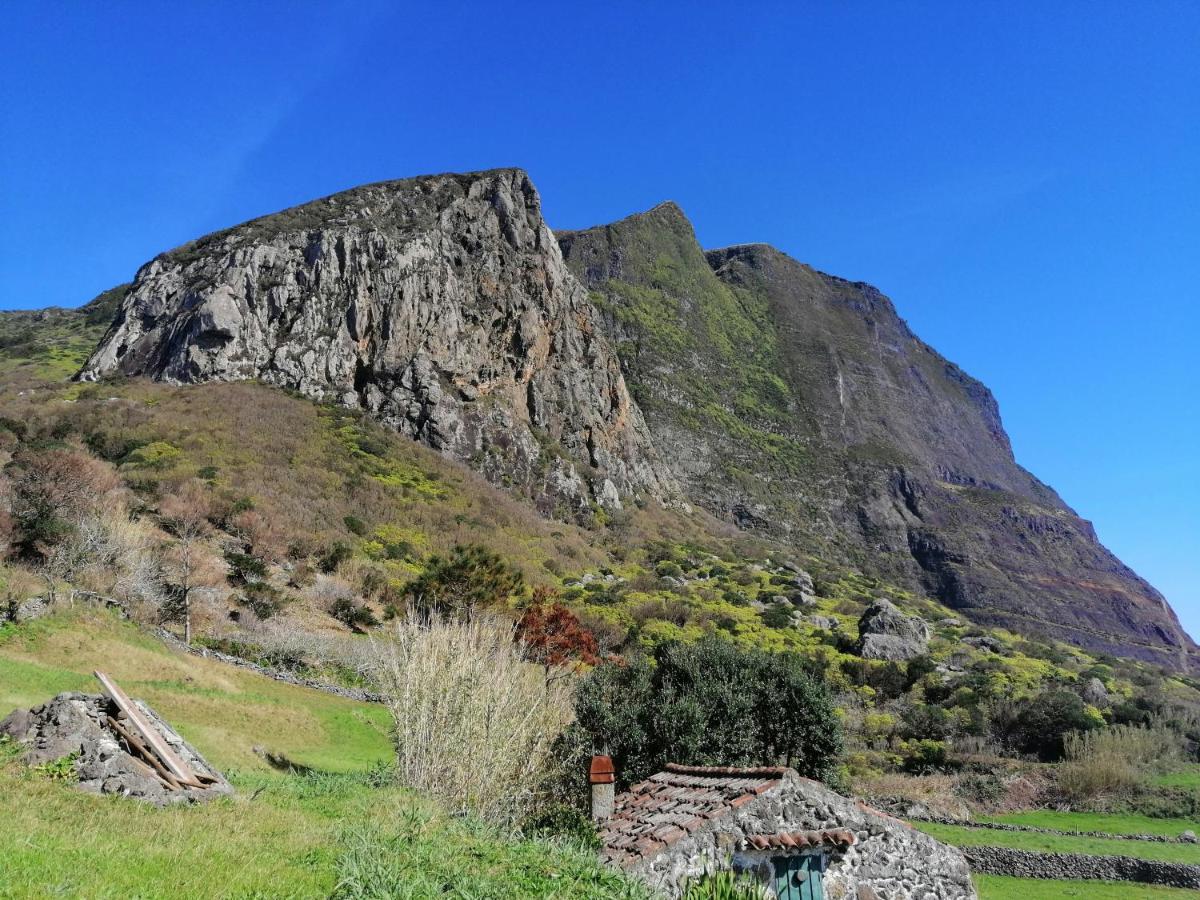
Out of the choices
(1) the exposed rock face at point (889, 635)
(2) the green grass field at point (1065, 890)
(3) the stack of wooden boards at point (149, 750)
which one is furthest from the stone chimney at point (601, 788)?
(1) the exposed rock face at point (889, 635)

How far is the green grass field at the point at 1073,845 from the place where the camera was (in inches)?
786

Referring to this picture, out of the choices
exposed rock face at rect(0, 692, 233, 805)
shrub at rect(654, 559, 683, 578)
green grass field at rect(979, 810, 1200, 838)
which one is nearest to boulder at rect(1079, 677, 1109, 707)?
green grass field at rect(979, 810, 1200, 838)

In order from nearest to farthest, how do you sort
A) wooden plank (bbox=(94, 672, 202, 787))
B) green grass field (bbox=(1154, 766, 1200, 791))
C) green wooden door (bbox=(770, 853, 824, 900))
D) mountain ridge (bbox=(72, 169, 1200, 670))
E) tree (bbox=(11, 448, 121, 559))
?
wooden plank (bbox=(94, 672, 202, 787)) → green wooden door (bbox=(770, 853, 824, 900)) → tree (bbox=(11, 448, 121, 559)) → green grass field (bbox=(1154, 766, 1200, 791)) → mountain ridge (bbox=(72, 169, 1200, 670))

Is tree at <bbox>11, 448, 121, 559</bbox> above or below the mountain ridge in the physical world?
below

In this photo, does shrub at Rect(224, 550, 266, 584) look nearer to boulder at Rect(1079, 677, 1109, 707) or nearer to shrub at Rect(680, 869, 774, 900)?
shrub at Rect(680, 869, 774, 900)

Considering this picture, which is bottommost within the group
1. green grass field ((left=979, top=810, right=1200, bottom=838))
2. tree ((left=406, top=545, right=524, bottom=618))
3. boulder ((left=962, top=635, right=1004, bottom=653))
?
green grass field ((left=979, top=810, right=1200, bottom=838))

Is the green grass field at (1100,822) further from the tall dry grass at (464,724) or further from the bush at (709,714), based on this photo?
the tall dry grass at (464,724)

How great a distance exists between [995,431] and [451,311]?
141 m

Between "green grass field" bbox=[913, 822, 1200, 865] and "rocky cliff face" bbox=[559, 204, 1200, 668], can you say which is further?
"rocky cliff face" bbox=[559, 204, 1200, 668]

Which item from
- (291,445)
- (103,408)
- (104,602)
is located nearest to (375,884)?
(104,602)

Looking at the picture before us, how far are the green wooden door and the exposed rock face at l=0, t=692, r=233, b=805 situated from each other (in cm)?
737

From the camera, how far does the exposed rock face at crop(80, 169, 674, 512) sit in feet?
214

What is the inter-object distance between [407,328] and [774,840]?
6218cm

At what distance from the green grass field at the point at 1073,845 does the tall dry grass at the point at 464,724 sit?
11.8 meters
